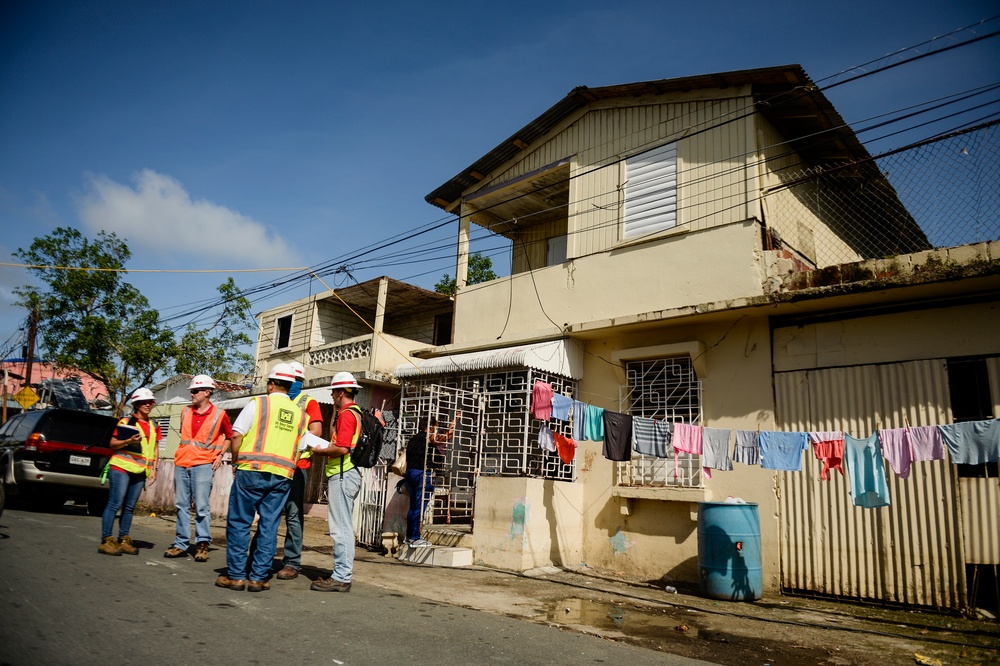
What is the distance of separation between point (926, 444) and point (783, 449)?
140cm

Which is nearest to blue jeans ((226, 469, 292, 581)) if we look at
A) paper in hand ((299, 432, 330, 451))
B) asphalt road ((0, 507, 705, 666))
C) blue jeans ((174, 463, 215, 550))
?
asphalt road ((0, 507, 705, 666))

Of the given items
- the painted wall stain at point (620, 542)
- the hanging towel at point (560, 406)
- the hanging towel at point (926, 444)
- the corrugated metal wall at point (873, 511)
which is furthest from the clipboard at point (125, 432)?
the hanging towel at point (926, 444)

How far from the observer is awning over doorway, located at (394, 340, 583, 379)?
989 centimetres

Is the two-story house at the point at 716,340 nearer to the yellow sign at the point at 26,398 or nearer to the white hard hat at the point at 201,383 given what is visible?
the white hard hat at the point at 201,383

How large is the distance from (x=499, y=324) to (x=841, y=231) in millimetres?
6315

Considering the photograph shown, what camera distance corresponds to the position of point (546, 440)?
30.2 feet

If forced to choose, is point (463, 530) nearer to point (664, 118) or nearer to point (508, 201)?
point (508, 201)

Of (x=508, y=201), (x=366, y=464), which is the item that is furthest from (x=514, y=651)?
(x=508, y=201)

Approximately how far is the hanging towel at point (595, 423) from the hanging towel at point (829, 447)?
2.58 meters

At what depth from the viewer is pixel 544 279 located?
1145 cm

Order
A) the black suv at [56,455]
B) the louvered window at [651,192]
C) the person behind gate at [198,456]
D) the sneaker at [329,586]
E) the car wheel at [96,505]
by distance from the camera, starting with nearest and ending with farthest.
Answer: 1. the sneaker at [329,586]
2. the person behind gate at [198,456]
3. the louvered window at [651,192]
4. the black suv at [56,455]
5. the car wheel at [96,505]

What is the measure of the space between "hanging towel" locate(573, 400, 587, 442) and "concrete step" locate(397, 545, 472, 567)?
2.29 m

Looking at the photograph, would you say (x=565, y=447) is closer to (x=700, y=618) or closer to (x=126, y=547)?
(x=700, y=618)

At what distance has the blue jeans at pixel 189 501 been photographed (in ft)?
22.4
